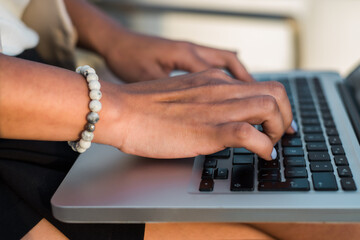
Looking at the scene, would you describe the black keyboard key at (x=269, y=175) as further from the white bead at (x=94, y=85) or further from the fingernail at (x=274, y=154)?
the white bead at (x=94, y=85)

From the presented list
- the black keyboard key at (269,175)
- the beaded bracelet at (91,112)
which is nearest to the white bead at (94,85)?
the beaded bracelet at (91,112)

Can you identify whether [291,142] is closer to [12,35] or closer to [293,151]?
[293,151]

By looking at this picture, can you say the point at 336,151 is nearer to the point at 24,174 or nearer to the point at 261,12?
the point at 24,174

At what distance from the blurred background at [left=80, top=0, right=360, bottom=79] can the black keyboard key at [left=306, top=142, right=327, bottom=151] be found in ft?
3.54

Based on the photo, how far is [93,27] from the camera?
0.85 m

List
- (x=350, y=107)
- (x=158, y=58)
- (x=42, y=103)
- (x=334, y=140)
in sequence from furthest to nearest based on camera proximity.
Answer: (x=158, y=58)
(x=350, y=107)
(x=334, y=140)
(x=42, y=103)

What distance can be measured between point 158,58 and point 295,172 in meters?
0.37

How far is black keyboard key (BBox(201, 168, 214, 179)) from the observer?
A: 488 mm

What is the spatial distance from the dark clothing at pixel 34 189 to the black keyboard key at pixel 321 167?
0.21 m

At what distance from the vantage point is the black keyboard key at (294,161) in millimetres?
503

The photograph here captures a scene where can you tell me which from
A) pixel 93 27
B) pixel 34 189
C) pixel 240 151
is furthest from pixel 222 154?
pixel 93 27

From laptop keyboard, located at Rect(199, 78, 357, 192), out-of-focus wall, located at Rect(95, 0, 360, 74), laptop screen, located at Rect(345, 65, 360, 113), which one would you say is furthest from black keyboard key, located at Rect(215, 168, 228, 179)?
out-of-focus wall, located at Rect(95, 0, 360, 74)

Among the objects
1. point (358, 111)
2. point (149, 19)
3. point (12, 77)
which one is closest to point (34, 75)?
point (12, 77)

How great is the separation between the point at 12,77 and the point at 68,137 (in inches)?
3.5
